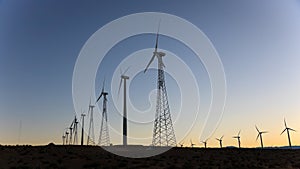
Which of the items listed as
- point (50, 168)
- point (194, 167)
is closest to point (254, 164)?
point (194, 167)

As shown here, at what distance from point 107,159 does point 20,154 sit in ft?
69.1

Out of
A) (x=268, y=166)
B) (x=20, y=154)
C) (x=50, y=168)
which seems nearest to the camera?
(x=50, y=168)

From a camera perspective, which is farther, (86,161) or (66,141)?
(66,141)

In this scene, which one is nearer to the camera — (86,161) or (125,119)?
(86,161)

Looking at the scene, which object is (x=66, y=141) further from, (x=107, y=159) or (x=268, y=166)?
(x=268, y=166)

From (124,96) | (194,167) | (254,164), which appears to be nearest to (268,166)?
(254,164)

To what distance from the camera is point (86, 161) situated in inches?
2226

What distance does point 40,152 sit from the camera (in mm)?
68000

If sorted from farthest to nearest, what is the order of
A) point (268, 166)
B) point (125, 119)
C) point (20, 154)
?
point (125, 119) < point (20, 154) < point (268, 166)

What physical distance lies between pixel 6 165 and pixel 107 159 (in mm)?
19127

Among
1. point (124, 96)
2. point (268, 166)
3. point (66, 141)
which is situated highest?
point (124, 96)

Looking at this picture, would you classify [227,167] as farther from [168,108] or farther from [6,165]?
[6,165]

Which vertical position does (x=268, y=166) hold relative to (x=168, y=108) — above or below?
below

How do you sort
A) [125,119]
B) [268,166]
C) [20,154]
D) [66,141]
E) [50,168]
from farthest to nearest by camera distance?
[66,141], [125,119], [20,154], [268,166], [50,168]
